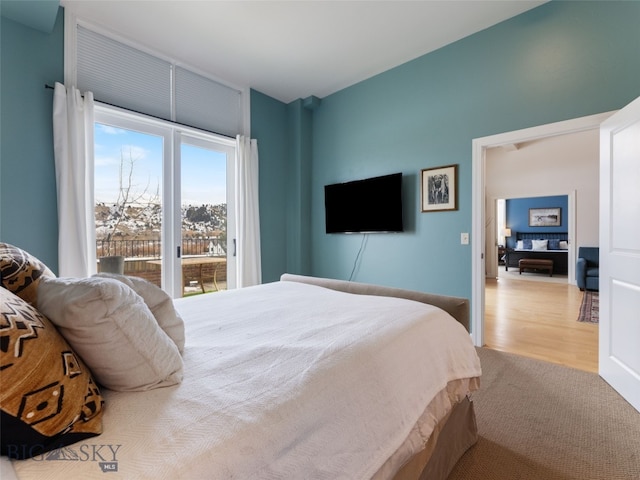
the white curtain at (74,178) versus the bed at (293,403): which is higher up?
the white curtain at (74,178)

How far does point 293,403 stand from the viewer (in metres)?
0.77

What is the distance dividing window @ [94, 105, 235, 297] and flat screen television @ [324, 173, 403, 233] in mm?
1327

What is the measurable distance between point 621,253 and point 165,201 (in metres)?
3.93

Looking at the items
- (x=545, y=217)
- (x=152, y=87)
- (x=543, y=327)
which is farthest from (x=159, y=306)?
(x=545, y=217)

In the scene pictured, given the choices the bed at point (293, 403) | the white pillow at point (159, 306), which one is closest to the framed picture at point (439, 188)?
the bed at point (293, 403)

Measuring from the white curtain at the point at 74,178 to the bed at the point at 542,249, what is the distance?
9.30 meters

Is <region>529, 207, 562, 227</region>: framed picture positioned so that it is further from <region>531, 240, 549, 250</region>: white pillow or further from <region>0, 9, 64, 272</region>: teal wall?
<region>0, 9, 64, 272</region>: teal wall

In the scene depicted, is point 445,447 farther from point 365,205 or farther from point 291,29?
point 291,29

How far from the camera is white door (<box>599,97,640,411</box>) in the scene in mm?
1916

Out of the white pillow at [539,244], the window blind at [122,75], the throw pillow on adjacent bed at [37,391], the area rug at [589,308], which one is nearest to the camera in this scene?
the throw pillow on adjacent bed at [37,391]

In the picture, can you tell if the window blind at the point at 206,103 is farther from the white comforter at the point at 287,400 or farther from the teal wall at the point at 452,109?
the white comforter at the point at 287,400

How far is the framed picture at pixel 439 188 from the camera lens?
307 centimetres

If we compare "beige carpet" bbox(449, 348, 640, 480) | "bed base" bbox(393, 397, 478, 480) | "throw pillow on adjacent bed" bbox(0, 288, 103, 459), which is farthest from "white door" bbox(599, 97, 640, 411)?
"throw pillow on adjacent bed" bbox(0, 288, 103, 459)

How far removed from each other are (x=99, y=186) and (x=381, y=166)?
117 inches
